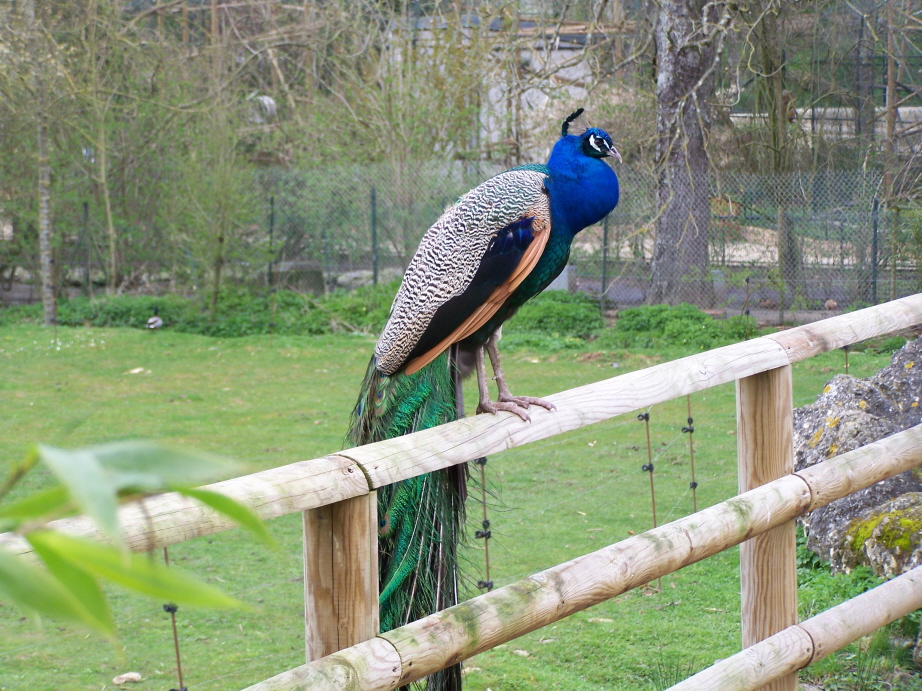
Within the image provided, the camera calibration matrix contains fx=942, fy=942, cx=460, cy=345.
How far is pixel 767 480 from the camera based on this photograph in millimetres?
2066

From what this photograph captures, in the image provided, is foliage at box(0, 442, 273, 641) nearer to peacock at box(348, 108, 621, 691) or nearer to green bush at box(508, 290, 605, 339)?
peacock at box(348, 108, 621, 691)

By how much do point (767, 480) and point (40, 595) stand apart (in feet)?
6.46

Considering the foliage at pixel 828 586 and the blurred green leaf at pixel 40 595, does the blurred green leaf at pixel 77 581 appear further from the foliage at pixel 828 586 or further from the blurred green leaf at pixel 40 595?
the foliage at pixel 828 586

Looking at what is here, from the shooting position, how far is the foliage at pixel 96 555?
28 cm

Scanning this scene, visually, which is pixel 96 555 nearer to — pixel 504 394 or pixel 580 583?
pixel 580 583

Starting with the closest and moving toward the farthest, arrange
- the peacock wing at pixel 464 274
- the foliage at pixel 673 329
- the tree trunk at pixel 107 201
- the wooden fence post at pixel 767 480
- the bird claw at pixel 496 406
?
the wooden fence post at pixel 767 480
the bird claw at pixel 496 406
the peacock wing at pixel 464 274
the foliage at pixel 673 329
the tree trunk at pixel 107 201

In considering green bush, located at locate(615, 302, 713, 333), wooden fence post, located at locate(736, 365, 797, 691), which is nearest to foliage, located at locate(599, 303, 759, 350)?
green bush, located at locate(615, 302, 713, 333)

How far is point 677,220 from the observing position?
9.20m

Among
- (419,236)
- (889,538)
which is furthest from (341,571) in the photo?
(419,236)

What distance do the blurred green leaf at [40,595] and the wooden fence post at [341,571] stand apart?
1075 millimetres

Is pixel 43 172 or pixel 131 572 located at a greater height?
pixel 43 172

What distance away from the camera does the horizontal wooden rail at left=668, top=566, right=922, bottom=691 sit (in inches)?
71.4

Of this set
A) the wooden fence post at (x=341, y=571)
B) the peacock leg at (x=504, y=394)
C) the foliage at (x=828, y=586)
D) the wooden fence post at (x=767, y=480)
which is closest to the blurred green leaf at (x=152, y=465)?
the wooden fence post at (x=341, y=571)

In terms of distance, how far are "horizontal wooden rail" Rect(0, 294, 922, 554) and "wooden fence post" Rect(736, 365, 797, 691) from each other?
8 cm
